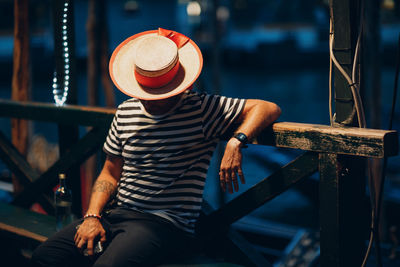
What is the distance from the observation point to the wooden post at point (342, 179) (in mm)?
2314

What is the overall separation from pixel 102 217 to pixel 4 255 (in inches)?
51.5

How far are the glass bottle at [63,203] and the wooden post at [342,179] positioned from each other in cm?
170

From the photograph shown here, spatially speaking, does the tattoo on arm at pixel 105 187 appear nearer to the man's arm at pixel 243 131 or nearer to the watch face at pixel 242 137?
the man's arm at pixel 243 131

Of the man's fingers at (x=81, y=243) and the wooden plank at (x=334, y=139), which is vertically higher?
the wooden plank at (x=334, y=139)

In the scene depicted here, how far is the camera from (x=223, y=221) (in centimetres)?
275

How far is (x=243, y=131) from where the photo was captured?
7.97 ft

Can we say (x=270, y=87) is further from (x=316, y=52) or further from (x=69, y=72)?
(x=69, y=72)

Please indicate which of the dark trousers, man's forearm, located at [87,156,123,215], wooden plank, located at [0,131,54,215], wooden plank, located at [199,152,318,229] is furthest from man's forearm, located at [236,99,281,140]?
wooden plank, located at [0,131,54,215]

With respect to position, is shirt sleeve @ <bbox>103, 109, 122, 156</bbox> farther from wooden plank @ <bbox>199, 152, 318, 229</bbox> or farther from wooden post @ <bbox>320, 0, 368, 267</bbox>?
wooden post @ <bbox>320, 0, 368, 267</bbox>

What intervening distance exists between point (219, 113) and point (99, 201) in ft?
2.42

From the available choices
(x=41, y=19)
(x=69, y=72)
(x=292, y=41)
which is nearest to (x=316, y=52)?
(x=292, y=41)

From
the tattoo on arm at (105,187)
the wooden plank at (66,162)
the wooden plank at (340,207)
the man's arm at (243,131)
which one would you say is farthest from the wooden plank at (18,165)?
the wooden plank at (340,207)

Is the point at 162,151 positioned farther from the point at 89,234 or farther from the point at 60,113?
the point at 60,113

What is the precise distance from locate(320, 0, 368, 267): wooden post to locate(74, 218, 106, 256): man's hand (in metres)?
1.00
